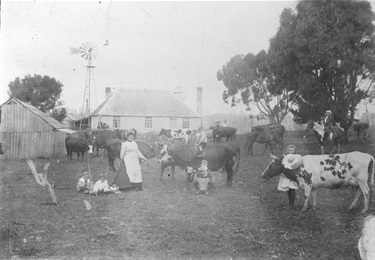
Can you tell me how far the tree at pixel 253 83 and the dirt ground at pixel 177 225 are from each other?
35.4 feet

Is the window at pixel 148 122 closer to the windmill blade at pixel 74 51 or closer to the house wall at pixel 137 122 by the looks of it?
the house wall at pixel 137 122

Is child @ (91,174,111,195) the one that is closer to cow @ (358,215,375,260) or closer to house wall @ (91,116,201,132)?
cow @ (358,215,375,260)

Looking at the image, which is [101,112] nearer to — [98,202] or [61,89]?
[61,89]

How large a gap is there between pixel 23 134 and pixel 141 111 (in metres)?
11.2

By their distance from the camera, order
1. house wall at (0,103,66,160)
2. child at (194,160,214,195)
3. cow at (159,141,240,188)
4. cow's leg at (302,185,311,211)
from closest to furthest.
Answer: cow's leg at (302,185,311,211) < child at (194,160,214,195) < cow at (159,141,240,188) < house wall at (0,103,66,160)

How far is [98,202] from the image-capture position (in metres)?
8.25

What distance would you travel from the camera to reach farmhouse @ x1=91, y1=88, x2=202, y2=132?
2741 centimetres

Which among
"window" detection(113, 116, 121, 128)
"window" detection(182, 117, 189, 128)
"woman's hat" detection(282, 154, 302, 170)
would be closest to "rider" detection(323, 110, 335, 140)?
"woman's hat" detection(282, 154, 302, 170)

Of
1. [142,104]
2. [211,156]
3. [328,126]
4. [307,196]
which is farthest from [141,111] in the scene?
[307,196]

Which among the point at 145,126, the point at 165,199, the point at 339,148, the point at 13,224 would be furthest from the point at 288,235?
the point at 145,126

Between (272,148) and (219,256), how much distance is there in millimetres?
12617

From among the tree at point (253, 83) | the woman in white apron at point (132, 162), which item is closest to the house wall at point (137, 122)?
the tree at point (253, 83)

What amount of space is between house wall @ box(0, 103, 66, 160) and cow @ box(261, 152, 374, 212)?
15251mm

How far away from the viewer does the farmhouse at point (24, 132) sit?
1783cm
